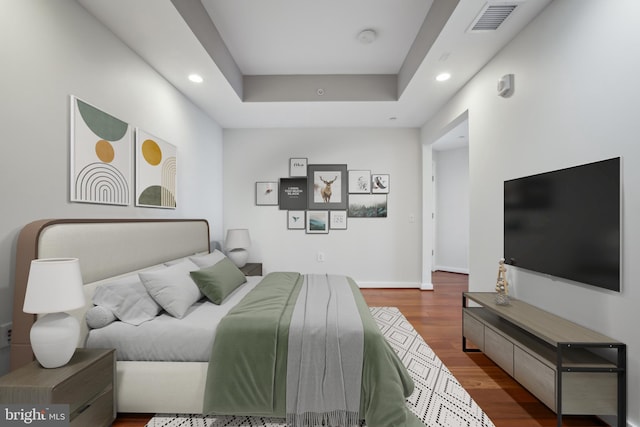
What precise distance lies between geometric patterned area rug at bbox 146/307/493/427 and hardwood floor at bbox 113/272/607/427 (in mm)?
74

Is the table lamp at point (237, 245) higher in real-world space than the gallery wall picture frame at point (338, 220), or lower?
lower

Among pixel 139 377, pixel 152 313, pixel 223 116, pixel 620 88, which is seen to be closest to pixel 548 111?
pixel 620 88

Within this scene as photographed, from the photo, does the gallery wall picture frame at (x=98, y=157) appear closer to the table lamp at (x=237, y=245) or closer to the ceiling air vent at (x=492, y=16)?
the table lamp at (x=237, y=245)

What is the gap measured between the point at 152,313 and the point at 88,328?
34 cm

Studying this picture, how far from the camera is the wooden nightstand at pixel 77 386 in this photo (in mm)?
1181

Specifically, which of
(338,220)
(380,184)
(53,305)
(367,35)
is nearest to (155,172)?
(53,305)

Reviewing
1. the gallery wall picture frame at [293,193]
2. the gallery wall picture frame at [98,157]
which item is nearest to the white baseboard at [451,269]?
the gallery wall picture frame at [293,193]

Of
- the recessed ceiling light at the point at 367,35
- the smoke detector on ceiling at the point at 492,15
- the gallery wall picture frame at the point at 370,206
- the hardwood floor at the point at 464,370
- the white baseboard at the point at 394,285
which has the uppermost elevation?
the recessed ceiling light at the point at 367,35

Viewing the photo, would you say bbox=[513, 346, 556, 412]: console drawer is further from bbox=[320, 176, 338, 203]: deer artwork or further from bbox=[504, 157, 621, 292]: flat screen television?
bbox=[320, 176, 338, 203]: deer artwork

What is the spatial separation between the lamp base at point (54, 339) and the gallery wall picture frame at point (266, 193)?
3.32 meters

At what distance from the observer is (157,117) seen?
2.73 metres

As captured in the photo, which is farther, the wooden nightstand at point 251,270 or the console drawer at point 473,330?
the wooden nightstand at point 251,270

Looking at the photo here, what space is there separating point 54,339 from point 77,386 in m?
0.25

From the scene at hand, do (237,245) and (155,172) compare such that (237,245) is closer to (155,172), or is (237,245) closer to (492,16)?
(155,172)
